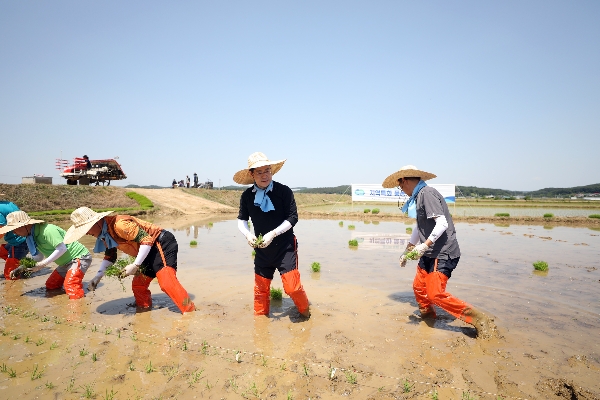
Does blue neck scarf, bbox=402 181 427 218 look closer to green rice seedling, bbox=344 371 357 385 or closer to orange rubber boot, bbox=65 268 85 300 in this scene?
green rice seedling, bbox=344 371 357 385

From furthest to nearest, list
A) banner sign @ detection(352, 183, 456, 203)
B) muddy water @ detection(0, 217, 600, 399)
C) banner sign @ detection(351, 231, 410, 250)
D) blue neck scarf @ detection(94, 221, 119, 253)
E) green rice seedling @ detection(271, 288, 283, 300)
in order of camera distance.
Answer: banner sign @ detection(352, 183, 456, 203) < banner sign @ detection(351, 231, 410, 250) < green rice seedling @ detection(271, 288, 283, 300) < blue neck scarf @ detection(94, 221, 119, 253) < muddy water @ detection(0, 217, 600, 399)

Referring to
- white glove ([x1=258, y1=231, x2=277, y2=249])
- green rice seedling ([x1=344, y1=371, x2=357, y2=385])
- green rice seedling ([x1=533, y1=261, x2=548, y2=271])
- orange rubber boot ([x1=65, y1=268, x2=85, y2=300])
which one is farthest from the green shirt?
green rice seedling ([x1=533, y1=261, x2=548, y2=271])

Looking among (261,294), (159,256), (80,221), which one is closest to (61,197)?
(80,221)

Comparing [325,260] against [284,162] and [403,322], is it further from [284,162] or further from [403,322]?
[284,162]

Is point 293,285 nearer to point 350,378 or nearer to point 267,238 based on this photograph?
point 267,238

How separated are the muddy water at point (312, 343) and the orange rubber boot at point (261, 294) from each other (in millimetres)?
177

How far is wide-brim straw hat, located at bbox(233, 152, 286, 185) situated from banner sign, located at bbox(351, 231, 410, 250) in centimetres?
702

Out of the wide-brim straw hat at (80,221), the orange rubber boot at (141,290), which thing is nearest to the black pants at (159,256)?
the orange rubber boot at (141,290)

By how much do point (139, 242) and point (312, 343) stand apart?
106 inches

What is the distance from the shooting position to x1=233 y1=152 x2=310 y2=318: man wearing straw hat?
14.4ft

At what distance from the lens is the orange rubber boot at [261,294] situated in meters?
4.70

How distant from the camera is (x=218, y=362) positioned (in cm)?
341

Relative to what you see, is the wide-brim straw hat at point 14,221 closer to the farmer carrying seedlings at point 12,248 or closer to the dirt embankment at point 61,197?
the farmer carrying seedlings at point 12,248

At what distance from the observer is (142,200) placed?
26.1 metres
